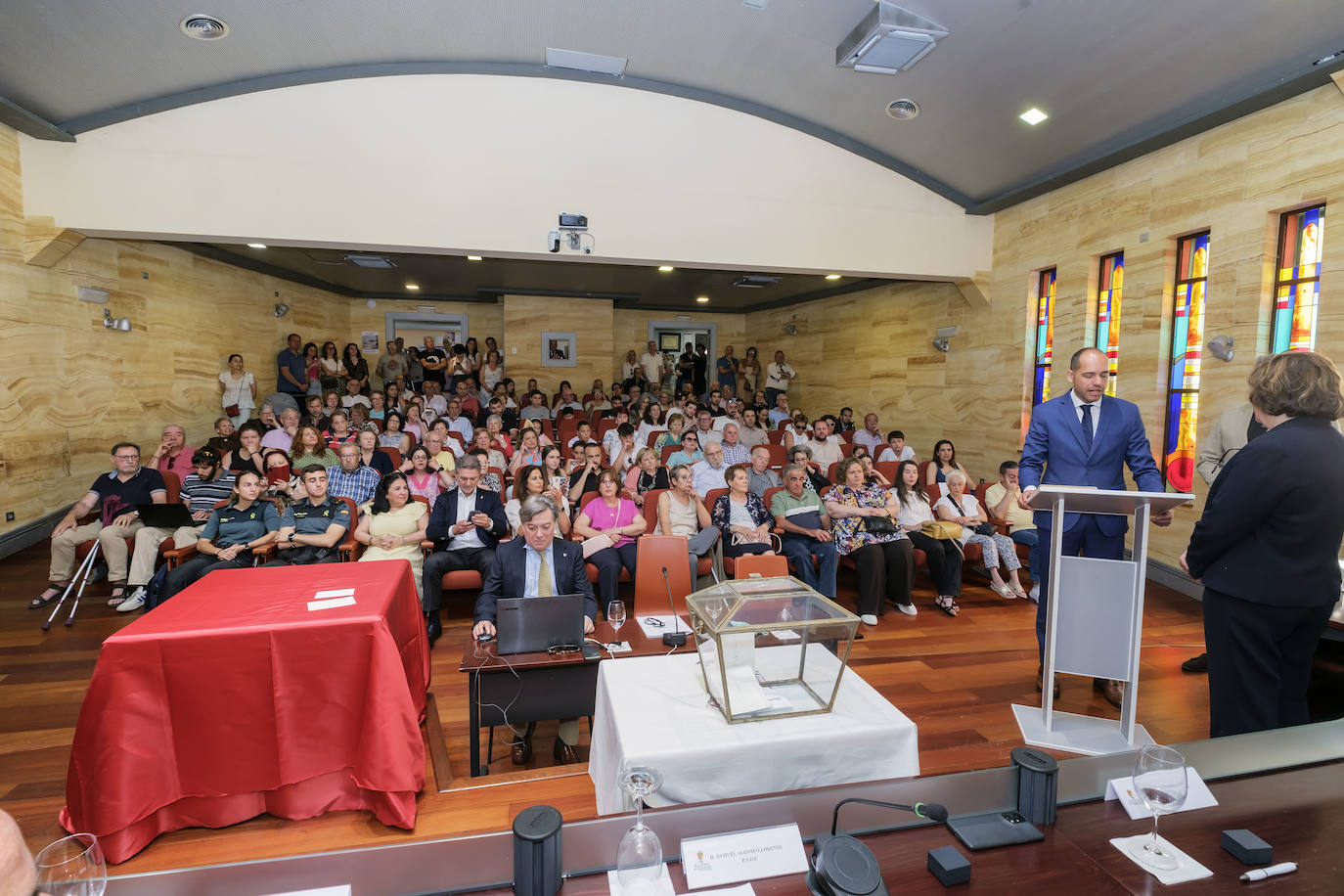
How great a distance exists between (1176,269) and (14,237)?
9.53 metres

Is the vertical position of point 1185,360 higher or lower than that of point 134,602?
higher

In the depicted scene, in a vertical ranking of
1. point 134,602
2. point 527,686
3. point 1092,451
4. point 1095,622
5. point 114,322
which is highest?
point 114,322

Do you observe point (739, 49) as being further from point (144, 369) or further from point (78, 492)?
point (78, 492)

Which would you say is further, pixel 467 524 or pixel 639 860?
pixel 467 524

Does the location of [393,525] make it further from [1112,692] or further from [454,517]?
[1112,692]

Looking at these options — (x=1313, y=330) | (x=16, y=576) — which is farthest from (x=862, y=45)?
(x=16, y=576)

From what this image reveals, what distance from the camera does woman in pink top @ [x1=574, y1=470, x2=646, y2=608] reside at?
436 centimetres

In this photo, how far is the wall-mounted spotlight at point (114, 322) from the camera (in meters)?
6.32

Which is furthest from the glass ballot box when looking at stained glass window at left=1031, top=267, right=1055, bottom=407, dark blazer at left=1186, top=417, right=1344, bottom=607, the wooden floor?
stained glass window at left=1031, top=267, right=1055, bottom=407

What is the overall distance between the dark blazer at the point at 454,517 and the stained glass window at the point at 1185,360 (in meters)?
5.41

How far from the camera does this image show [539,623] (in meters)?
2.69

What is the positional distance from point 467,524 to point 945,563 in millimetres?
3534

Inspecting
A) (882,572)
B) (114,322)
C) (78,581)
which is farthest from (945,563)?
(114,322)

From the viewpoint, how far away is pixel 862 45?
4.65 meters
